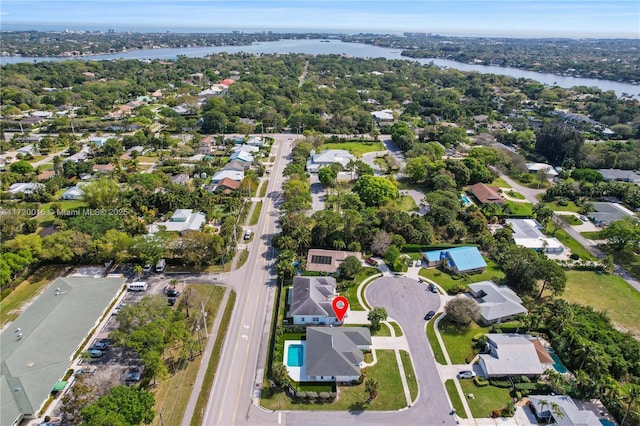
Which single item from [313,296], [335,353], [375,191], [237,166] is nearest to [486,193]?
[375,191]

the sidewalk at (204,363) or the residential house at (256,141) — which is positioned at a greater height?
the residential house at (256,141)

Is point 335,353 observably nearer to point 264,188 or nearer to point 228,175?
point 264,188

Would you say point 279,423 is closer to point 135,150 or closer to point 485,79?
point 135,150

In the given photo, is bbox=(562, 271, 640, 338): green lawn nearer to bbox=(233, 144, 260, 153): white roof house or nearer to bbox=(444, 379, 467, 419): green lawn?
bbox=(444, 379, 467, 419): green lawn

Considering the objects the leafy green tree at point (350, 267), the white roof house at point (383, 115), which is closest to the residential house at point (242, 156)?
the leafy green tree at point (350, 267)

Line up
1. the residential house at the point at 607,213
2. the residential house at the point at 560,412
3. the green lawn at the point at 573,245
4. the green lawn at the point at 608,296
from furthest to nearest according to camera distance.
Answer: the residential house at the point at 607,213
the green lawn at the point at 573,245
the green lawn at the point at 608,296
the residential house at the point at 560,412

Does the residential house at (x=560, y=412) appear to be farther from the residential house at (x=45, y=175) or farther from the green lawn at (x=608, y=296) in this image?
the residential house at (x=45, y=175)
